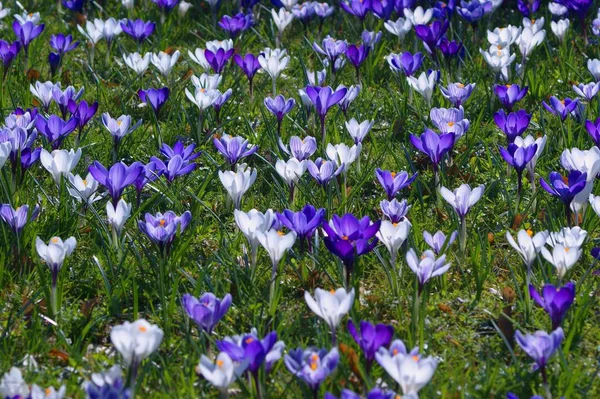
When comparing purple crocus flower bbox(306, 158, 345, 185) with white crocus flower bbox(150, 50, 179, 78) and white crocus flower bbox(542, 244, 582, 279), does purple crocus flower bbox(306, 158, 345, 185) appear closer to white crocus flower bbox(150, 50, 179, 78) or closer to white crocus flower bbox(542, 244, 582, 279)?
white crocus flower bbox(542, 244, 582, 279)

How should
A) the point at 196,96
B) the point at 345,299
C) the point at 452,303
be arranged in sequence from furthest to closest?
the point at 196,96, the point at 452,303, the point at 345,299


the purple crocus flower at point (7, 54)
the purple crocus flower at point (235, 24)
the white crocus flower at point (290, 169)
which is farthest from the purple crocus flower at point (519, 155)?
the purple crocus flower at point (7, 54)

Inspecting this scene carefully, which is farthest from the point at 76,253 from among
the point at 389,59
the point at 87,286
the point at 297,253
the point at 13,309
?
the point at 389,59

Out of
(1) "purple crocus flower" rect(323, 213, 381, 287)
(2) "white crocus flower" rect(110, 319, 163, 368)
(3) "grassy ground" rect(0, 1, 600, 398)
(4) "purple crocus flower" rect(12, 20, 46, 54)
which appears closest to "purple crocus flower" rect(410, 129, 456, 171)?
(3) "grassy ground" rect(0, 1, 600, 398)

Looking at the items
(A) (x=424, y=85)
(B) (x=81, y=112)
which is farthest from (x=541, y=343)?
(B) (x=81, y=112)

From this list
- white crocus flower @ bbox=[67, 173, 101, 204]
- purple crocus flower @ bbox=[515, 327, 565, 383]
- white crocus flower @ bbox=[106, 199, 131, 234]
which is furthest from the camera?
white crocus flower @ bbox=[67, 173, 101, 204]

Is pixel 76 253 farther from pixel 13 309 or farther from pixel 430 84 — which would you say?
pixel 430 84

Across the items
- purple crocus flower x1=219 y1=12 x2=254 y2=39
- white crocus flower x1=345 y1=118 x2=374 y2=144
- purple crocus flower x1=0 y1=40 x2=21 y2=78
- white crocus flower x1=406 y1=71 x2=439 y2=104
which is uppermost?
white crocus flower x1=345 y1=118 x2=374 y2=144
